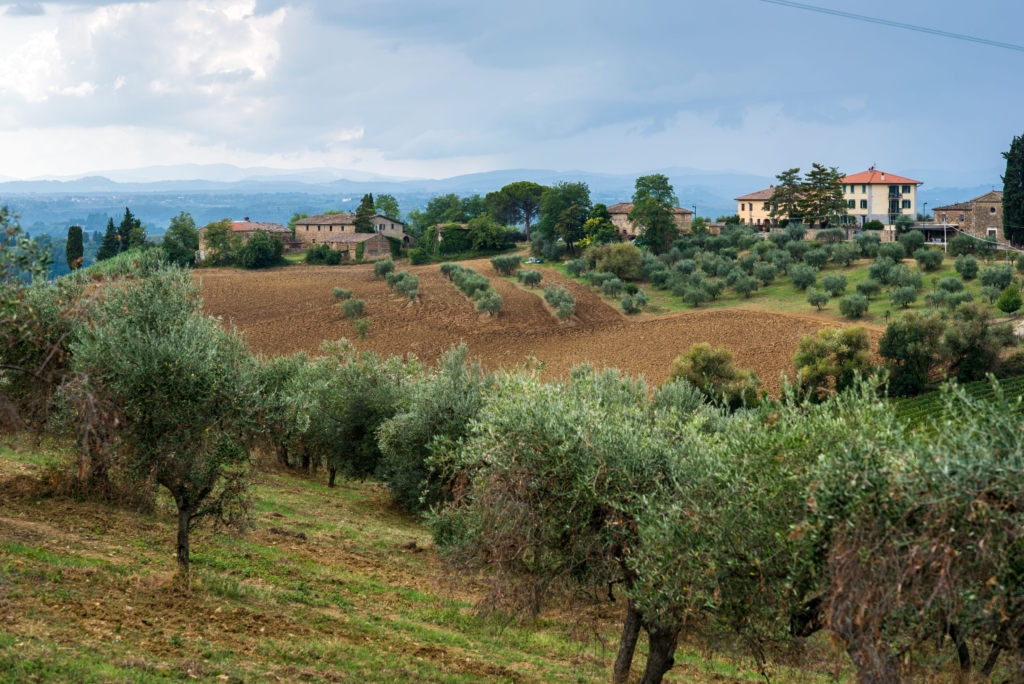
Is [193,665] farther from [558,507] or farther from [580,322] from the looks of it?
[580,322]

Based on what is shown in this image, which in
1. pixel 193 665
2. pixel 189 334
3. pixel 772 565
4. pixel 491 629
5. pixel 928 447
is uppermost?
pixel 189 334

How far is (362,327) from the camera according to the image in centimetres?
7550

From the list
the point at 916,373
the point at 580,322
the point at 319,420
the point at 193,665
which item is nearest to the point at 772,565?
the point at 193,665

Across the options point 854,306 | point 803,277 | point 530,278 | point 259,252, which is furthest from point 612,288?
point 259,252

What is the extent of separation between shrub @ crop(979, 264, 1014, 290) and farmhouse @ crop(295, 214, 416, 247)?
81.7 metres

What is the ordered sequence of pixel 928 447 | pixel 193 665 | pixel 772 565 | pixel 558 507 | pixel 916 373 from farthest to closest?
pixel 916 373, pixel 558 507, pixel 193 665, pixel 772 565, pixel 928 447

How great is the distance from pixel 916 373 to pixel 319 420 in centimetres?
4036

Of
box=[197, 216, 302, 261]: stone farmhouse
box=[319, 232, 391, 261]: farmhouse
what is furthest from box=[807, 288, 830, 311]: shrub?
box=[197, 216, 302, 261]: stone farmhouse

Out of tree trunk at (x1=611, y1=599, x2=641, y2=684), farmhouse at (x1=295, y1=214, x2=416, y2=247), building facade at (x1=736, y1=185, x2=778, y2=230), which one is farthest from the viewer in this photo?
building facade at (x1=736, y1=185, x2=778, y2=230)

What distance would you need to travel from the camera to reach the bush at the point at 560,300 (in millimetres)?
79562

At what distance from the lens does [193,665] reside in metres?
12.8

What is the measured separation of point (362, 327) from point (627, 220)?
61.8 metres

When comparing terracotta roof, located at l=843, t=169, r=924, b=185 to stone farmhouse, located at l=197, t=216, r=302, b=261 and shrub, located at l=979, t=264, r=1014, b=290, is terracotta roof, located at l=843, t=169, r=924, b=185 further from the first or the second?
stone farmhouse, located at l=197, t=216, r=302, b=261

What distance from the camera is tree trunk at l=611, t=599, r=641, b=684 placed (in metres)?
14.5
